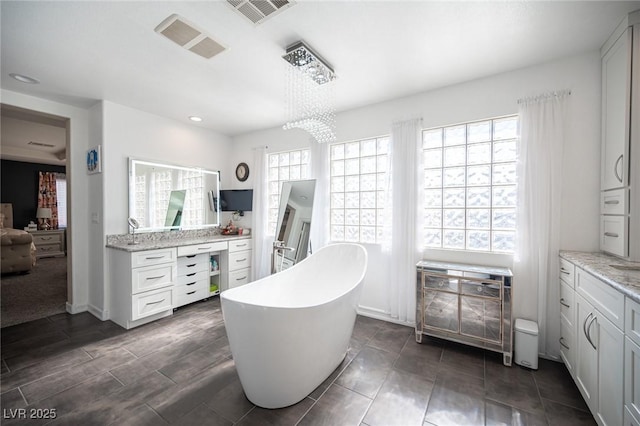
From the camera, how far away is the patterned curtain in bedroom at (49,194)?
21.6 feet

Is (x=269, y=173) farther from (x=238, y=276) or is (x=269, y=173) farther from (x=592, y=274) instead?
(x=592, y=274)

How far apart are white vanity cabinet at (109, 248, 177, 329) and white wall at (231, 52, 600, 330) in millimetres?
2367

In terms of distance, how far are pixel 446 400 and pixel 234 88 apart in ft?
10.6

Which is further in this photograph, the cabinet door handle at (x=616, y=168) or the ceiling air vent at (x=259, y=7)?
the cabinet door handle at (x=616, y=168)

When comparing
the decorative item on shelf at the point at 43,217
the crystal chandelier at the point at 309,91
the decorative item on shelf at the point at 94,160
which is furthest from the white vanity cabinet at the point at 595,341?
the decorative item on shelf at the point at 43,217

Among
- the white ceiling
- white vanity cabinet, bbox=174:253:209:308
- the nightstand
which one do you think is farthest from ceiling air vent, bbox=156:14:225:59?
the nightstand

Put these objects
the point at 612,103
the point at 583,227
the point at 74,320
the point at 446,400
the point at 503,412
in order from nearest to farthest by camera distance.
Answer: the point at 503,412 → the point at 446,400 → the point at 612,103 → the point at 583,227 → the point at 74,320

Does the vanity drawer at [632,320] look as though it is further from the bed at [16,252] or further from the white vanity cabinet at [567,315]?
the bed at [16,252]

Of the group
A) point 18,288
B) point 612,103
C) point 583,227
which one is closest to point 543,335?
point 583,227

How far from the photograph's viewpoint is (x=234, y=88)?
2637 millimetres

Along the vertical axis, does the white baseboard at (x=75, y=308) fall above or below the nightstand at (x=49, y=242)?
below

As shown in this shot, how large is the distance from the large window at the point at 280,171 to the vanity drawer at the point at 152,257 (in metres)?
1.36

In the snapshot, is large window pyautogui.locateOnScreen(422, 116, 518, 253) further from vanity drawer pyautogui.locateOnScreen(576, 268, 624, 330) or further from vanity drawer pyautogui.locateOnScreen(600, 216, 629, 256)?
vanity drawer pyautogui.locateOnScreen(576, 268, 624, 330)

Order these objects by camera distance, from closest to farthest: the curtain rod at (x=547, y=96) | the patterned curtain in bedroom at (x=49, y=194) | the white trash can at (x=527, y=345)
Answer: the white trash can at (x=527, y=345) < the curtain rod at (x=547, y=96) < the patterned curtain in bedroom at (x=49, y=194)
